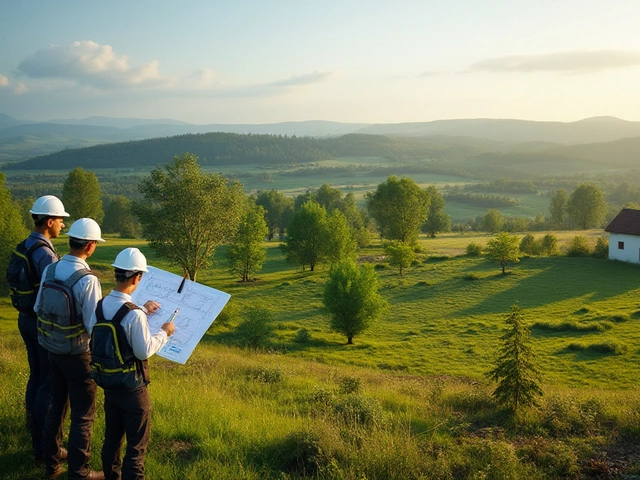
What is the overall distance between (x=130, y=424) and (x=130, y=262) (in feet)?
5.85

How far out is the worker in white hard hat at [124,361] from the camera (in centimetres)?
497

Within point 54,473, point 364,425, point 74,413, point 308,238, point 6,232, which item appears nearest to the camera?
point 74,413

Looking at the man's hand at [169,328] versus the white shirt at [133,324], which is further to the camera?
the man's hand at [169,328]

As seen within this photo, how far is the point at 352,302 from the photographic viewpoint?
Answer: 3306 cm

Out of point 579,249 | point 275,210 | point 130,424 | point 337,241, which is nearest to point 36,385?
point 130,424

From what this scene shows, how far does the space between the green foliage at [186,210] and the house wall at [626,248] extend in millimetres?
40907

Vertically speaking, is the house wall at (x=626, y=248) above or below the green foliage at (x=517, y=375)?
below

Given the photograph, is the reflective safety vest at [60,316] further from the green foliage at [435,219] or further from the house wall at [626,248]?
the green foliage at [435,219]

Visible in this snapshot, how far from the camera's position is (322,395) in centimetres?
980

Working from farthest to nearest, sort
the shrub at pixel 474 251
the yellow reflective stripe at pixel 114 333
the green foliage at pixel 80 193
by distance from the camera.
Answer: the green foliage at pixel 80 193, the shrub at pixel 474 251, the yellow reflective stripe at pixel 114 333

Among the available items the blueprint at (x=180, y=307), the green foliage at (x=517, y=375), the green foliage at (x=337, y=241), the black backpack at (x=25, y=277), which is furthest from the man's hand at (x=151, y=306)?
the green foliage at (x=337, y=241)

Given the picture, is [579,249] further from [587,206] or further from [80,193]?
[80,193]

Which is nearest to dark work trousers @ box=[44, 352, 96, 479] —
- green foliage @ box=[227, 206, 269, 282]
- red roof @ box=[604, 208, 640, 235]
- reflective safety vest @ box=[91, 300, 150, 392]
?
reflective safety vest @ box=[91, 300, 150, 392]

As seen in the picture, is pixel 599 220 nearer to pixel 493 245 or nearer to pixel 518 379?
pixel 493 245
